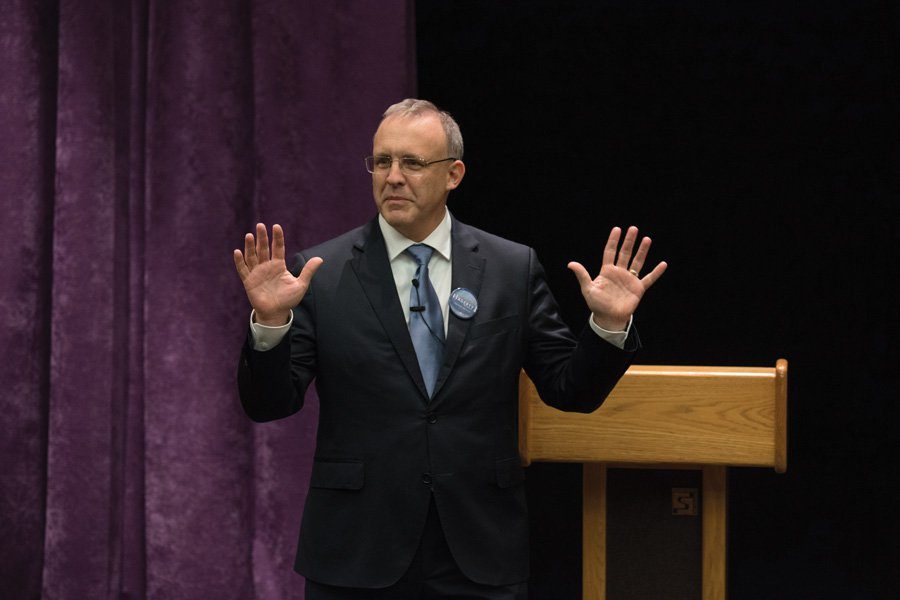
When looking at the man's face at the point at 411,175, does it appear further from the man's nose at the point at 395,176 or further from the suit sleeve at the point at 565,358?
the suit sleeve at the point at 565,358

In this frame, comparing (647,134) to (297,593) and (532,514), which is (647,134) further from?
(297,593)

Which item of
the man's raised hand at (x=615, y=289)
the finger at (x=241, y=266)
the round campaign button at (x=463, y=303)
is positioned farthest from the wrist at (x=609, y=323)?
the finger at (x=241, y=266)

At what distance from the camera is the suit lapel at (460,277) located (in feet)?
6.03

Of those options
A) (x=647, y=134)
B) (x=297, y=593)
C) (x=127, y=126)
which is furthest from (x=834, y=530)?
(x=127, y=126)

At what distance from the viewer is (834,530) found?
299cm

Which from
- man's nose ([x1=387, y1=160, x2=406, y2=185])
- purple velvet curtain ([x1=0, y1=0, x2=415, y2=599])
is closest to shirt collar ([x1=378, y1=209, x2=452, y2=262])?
man's nose ([x1=387, y1=160, x2=406, y2=185])

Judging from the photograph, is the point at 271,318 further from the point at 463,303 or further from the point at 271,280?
the point at 463,303

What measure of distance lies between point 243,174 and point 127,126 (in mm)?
343

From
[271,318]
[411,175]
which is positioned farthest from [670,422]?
[271,318]

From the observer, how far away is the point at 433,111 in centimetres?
192

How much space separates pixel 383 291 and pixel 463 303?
13 cm

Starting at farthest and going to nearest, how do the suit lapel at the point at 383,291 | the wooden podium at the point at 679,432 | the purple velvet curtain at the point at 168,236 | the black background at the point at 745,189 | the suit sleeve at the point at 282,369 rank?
the black background at the point at 745,189 → the purple velvet curtain at the point at 168,236 → the wooden podium at the point at 679,432 → the suit lapel at the point at 383,291 → the suit sleeve at the point at 282,369

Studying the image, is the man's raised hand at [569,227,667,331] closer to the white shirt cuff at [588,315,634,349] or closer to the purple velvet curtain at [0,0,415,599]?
the white shirt cuff at [588,315,634,349]

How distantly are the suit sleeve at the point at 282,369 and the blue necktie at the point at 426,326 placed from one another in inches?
6.6
